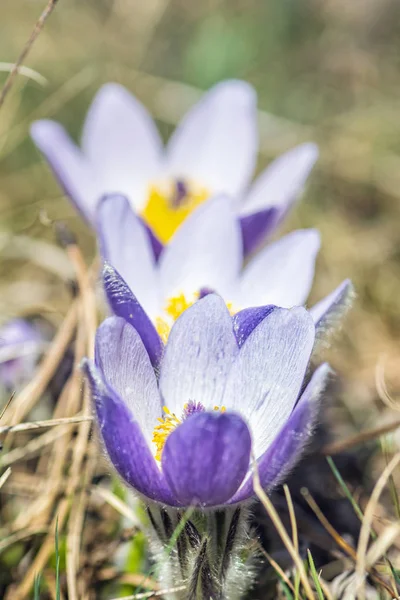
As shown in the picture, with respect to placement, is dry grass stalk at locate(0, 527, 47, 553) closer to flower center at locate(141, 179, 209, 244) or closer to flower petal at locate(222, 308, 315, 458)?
flower petal at locate(222, 308, 315, 458)

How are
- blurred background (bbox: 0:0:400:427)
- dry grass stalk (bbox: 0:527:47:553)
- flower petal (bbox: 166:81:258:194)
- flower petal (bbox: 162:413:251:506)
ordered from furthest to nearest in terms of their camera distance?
blurred background (bbox: 0:0:400:427)
flower petal (bbox: 166:81:258:194)
dry grass stalk (bbox: 0:527:47:553)
flower petal (bbox: 162:413:251:506)

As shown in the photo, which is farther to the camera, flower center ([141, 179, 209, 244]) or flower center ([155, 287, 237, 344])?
flower center ([141, 179, 209, 244])

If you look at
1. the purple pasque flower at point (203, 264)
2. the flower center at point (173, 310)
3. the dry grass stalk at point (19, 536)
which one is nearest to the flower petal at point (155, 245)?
the purple pasque flower at point (203, 264)

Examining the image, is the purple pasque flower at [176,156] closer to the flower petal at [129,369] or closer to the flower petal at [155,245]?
the flower petal at [155,245]

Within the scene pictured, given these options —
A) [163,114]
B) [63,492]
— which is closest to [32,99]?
[163,114]

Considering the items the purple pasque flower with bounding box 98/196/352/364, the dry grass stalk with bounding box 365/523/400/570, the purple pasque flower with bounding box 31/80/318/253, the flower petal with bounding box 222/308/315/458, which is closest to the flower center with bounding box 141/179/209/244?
the purple pasque flower with bounding box 31/80/318/253

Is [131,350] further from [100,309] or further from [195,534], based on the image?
[100,309]
